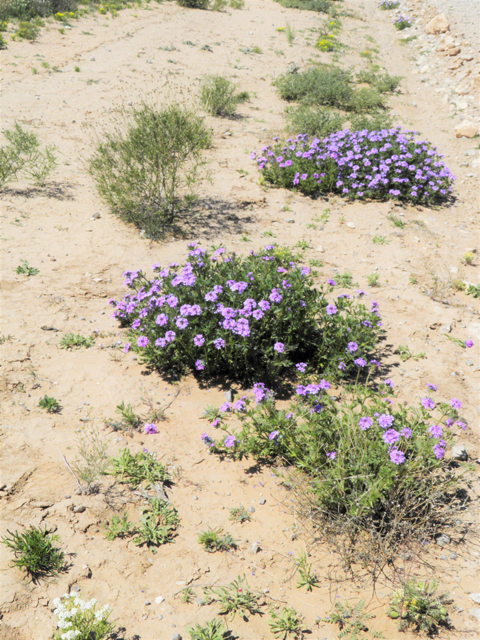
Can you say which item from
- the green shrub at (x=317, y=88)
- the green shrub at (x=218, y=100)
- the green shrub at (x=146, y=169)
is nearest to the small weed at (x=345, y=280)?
the green shrub at (x=146, y=169)

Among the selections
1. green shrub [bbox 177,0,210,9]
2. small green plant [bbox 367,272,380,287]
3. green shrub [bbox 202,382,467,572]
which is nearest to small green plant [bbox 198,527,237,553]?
green shrub [bbox 202,382,467,572]

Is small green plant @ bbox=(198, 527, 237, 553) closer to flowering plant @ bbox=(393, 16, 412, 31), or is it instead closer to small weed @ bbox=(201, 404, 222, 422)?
small weed @ bbox=(201, 404, 222, 422)

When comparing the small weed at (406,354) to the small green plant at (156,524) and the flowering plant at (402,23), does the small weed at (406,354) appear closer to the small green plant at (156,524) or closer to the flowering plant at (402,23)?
the small green plant at (156,524)

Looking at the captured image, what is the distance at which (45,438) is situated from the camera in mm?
3232

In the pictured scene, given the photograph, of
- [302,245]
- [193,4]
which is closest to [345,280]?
[302,245]

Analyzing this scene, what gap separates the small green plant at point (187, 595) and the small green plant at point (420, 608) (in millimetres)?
1164

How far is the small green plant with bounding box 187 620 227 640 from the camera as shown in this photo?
89.0 inches

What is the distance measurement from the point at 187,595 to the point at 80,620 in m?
0.62

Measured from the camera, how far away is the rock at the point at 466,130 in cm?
947

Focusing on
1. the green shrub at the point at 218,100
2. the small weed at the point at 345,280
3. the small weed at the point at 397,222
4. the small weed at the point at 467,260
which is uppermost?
the green shrub at the point at 218,100

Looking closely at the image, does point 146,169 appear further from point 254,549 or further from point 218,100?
point 254,549

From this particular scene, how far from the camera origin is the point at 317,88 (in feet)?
35.6

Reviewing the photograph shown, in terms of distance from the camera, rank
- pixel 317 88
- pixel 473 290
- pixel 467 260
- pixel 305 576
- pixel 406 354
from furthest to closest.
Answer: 1. pixel 317 88
2. pixel 467 260
3. pixel 473 290
4. pixel 406 354
5. pixel 305 576

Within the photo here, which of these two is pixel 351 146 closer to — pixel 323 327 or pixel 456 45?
pixel 323 327
